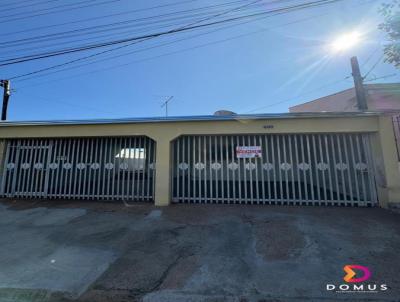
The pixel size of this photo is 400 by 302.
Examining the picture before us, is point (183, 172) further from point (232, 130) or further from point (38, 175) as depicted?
point (38, 175)

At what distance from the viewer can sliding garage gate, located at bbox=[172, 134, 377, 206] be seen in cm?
668

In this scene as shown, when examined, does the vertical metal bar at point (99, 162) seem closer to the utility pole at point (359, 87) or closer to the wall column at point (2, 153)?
the wall column at point (2, 153)

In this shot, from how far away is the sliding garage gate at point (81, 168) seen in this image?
772 centimetres

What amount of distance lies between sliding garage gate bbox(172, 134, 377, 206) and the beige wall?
0.38m

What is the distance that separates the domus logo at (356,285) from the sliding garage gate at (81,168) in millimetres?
6020

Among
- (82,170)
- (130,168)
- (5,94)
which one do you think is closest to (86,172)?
A: (82,170)

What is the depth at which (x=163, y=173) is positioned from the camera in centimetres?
702

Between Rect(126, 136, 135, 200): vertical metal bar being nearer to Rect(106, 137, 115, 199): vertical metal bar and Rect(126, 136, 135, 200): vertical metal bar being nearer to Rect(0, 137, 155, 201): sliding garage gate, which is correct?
Rect(0, 137, 155, 201): sliding garage gate

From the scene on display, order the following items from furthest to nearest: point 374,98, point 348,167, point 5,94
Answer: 1. point 5,94
2. point 374,98
3. point 348,167

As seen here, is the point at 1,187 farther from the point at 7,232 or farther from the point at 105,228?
the point at 105,228

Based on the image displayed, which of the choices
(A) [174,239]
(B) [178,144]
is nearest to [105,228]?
(A) [174,239]

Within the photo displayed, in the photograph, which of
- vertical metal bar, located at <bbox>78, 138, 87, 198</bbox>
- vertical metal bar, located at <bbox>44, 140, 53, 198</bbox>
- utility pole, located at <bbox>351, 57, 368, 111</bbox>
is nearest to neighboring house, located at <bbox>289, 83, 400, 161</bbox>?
utility pole, located at <bbox>351, 57, 368, 111</bbox>

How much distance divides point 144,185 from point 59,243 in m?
3.57

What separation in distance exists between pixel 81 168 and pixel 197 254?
6.36 meters
